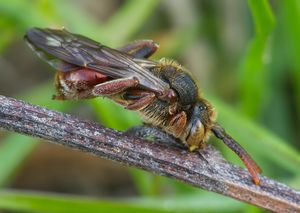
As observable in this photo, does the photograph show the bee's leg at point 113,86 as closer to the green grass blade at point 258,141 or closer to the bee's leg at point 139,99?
the bee's leg at point 139,99

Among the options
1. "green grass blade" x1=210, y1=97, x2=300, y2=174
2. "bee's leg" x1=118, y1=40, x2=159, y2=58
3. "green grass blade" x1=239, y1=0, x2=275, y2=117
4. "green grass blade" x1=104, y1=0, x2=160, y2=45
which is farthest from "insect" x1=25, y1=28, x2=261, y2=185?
"green grass blade" x1=104, y1=0, x2=160, y2=45

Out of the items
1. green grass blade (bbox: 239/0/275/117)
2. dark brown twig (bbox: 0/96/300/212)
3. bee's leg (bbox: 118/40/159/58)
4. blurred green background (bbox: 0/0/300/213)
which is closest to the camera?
dark brown twig (bbox: 0/96/300/212)

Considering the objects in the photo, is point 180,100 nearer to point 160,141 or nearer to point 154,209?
point 160,141

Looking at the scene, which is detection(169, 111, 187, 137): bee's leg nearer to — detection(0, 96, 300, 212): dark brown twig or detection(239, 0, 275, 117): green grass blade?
detection(0, 96, 300, 212): dark brown twig

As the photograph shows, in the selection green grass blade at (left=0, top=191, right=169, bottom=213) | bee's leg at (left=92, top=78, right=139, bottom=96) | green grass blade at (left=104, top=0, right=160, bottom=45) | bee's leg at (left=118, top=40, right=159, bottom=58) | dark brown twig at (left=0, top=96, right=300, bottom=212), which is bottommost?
green grass blade at (left=0, top=191, right=169, bottom=213)

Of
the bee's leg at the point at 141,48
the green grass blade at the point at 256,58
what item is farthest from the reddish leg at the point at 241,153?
the green grass blade at the point at 256,58

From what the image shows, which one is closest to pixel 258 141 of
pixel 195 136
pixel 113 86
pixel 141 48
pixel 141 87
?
pixel 141 48

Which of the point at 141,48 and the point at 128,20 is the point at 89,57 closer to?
the point at 141,48
